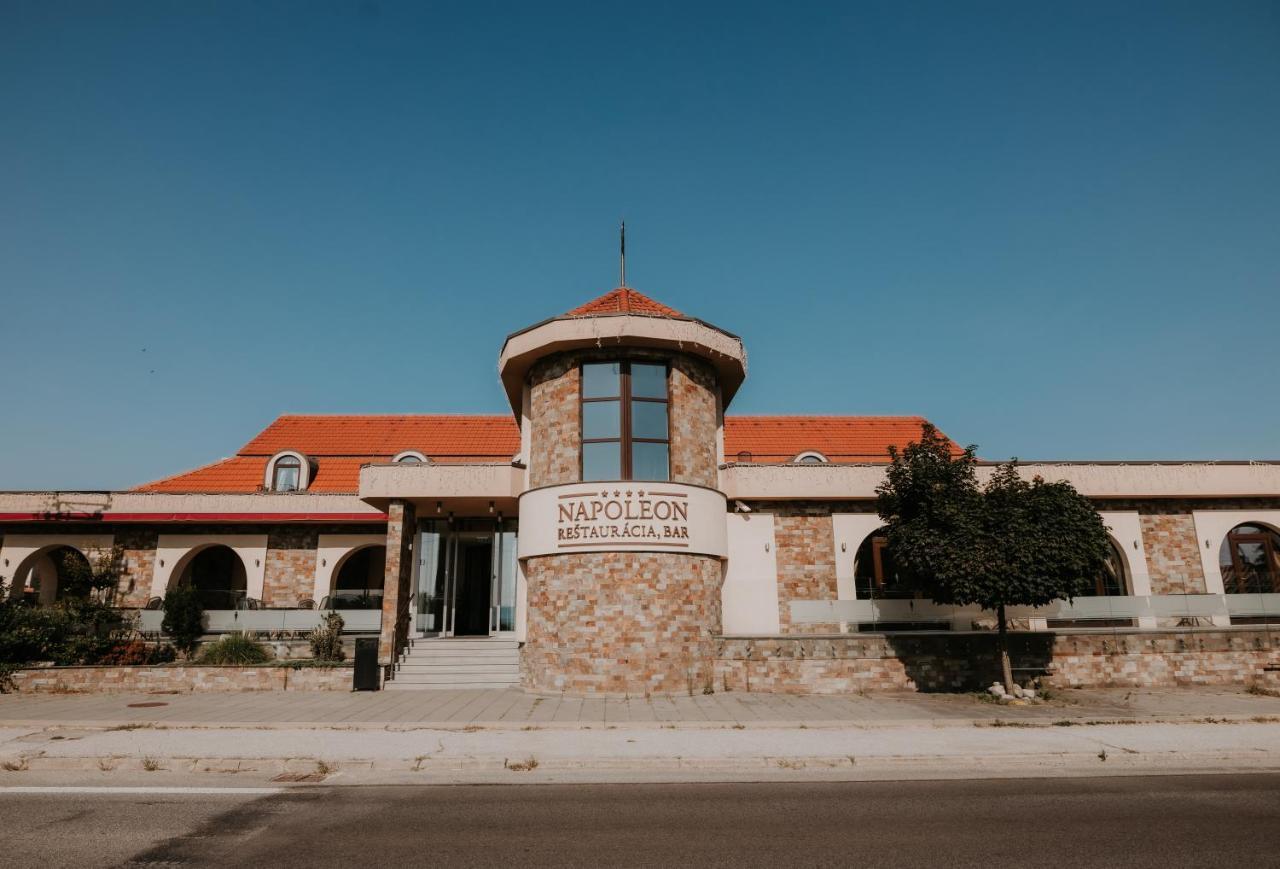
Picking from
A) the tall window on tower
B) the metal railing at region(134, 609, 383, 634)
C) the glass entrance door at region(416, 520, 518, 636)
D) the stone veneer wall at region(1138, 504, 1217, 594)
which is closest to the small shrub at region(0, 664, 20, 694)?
the metal railing at region(134, 609, 383, 634)

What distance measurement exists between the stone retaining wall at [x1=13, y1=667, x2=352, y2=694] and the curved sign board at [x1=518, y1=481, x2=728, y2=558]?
5658 mm

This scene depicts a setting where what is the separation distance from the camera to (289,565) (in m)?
21.2

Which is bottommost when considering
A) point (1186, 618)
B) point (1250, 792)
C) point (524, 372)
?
point (1250, 792)

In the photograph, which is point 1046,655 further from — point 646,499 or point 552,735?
point 552,735

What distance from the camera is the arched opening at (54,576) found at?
1984cm

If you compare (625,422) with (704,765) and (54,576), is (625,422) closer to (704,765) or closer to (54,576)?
(704,765)

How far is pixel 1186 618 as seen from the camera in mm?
16094

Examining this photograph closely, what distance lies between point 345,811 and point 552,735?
3847mm

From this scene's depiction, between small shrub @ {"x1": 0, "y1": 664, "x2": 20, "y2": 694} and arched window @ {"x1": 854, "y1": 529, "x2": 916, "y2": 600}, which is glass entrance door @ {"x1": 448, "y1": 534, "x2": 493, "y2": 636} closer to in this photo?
small shrub @ {"x1": 0, "y1": 664, "x2": 20, "y2": 694}

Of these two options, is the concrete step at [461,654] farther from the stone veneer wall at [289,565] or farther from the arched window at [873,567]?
the arched window at [873,567]

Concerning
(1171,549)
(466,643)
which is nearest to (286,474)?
(466,643)

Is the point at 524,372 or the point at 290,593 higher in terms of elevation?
the point at 524,372

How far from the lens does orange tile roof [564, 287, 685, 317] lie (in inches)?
647

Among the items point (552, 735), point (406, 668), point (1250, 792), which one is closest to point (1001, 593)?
point (1250, 792)
